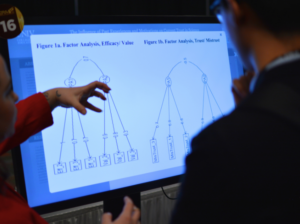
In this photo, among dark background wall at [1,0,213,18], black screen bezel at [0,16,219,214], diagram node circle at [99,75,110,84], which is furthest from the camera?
dark background wall at [1,0,213,18]

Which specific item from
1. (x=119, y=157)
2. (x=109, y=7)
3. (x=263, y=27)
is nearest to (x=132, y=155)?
(x=119, y=157)

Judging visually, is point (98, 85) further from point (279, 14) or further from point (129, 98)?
point (279, 14)

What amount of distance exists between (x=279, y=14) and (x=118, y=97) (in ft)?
1.67

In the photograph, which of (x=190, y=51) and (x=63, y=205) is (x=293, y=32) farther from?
(x=63, y=205)

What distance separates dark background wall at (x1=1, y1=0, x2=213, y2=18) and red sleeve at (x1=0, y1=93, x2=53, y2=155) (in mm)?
1164

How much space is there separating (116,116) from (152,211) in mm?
546

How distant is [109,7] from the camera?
2.12 meters

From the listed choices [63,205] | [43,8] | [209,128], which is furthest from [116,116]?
[43,8]

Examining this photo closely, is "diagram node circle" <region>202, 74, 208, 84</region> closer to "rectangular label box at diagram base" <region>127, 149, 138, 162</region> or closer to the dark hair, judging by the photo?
"rectangular label box at diagram base" <region>127, 149, 138, 162</region>

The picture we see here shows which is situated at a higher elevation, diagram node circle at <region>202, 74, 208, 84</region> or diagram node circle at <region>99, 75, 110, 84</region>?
diagram node circle at <region>99, 75, 110, 84</region>

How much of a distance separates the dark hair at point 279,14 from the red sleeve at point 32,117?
1.78ft

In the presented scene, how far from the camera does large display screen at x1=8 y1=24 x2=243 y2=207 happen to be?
78 centimetres

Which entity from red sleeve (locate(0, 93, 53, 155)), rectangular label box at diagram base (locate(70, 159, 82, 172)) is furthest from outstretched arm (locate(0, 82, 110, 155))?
rectangular label box at diagram base (locate(70, 159, 82, 172))

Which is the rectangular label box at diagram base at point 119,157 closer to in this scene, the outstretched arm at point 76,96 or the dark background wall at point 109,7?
the outstretched arm at point 76,96
